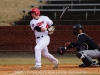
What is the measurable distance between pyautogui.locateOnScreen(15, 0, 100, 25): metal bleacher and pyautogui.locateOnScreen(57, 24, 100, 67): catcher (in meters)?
7.26

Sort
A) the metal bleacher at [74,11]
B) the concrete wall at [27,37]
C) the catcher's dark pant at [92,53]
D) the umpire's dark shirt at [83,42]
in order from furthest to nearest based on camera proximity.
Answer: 1. the metal bleacher at [74,11]
2. the concrete wall at [27,37]
3. the catcher's dark pant at [92,53]
4. the umpire's dark shirt at [83,42]

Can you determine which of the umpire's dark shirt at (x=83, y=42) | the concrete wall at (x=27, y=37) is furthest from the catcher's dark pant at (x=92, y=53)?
the concrete wall at (x=27, y=37)

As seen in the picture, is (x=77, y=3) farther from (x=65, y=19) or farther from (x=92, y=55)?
(x=92, y=55)

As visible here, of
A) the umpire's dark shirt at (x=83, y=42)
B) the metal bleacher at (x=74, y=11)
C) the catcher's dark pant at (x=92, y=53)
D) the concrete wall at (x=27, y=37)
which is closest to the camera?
the umpire's dark shirt at (x=83, y=42)

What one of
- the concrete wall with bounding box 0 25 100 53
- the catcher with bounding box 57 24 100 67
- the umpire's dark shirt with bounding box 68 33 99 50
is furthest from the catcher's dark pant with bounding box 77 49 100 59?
the concrete wall with bounding box 0 25 100 53

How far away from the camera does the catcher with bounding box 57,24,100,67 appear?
36.8 ft

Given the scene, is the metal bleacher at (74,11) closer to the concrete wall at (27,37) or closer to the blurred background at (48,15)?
the blurred background at (48,15)

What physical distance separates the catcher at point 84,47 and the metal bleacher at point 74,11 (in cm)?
726

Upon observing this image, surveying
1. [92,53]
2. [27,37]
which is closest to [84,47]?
[92,53]

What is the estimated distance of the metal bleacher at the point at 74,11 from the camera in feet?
62.9

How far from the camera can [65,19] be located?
63.8ft

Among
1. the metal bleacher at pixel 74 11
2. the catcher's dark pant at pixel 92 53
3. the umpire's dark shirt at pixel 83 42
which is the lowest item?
the catcher's dark pant at pixel 92 53

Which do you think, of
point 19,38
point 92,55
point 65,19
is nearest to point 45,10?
point 65,19

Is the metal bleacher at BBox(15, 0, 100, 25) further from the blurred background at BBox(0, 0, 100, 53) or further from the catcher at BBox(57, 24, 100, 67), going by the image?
the catcher at BBox(57, 24, 100, 67)
